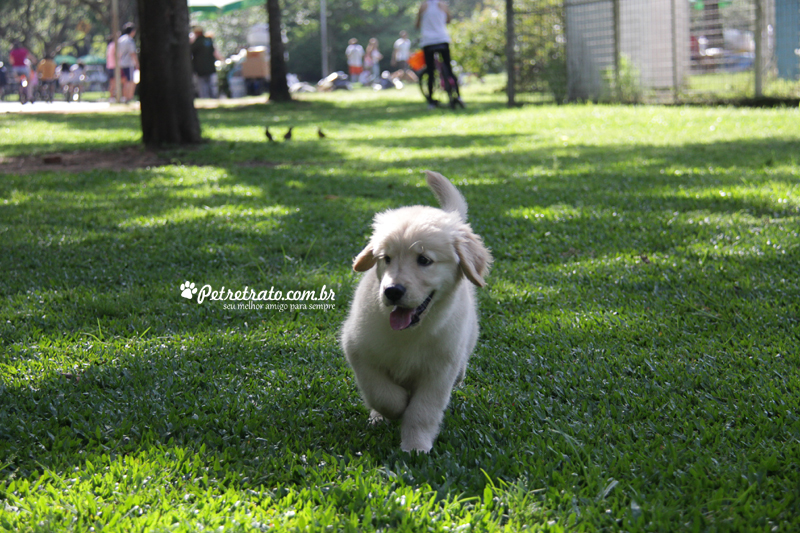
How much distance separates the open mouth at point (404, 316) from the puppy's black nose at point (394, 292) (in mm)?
80

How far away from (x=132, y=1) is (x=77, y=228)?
39.4 metres

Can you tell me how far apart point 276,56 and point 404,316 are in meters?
18.4

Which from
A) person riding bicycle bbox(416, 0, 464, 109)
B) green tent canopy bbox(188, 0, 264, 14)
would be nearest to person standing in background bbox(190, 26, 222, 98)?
green tent canopy bbox(188, 0, 264, 14)

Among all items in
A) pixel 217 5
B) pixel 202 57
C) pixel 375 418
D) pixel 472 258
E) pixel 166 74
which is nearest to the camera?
pixel 472 258

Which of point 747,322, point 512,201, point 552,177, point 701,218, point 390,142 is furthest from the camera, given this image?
point 390,142

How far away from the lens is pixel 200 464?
2676mm

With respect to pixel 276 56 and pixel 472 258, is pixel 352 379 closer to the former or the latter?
pixel 472 258

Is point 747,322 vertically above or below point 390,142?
below

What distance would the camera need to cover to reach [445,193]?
361cm

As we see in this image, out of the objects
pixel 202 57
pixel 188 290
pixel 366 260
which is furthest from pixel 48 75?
pixel 366 260

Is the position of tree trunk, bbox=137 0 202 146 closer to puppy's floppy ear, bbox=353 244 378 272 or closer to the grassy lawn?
the grassy lawn

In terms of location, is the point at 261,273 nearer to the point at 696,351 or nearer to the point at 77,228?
the point at 77,228

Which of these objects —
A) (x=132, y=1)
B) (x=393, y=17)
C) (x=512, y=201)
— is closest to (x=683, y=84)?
(x=512, y=201)

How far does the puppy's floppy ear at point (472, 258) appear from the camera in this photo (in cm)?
294
